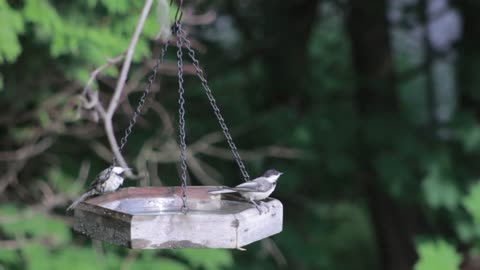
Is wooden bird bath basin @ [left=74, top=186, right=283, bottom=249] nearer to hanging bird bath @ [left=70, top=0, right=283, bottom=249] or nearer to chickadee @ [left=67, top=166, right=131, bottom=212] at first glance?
hanging bird bath @ [left=70, top=0, right=283, bottom=249]

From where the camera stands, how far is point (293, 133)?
6.62 m

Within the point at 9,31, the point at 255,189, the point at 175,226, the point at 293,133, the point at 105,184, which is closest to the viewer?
the point at 175,226

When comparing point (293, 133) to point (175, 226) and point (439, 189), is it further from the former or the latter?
point (175, 226)

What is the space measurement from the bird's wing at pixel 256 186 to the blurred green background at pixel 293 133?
225 centimetres

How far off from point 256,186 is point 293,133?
4.16 m

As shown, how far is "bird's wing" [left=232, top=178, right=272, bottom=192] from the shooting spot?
2.45 metres

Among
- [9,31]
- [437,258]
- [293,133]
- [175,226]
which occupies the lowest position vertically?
[437,258]

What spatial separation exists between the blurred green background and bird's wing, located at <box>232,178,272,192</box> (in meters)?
2.25

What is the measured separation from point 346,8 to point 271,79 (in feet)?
3.43

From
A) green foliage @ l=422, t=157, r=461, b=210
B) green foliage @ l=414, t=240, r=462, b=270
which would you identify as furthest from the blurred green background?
green foliage @ l=414, t=240, r=462, b=270

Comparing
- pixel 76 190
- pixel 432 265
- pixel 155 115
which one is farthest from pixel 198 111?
pixel 432 265

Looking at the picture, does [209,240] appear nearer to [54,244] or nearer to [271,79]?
[54,244]

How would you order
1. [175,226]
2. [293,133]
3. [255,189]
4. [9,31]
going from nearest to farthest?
1. [175,226]
2. [255,189]
3. [9,31]
4. [293,133]

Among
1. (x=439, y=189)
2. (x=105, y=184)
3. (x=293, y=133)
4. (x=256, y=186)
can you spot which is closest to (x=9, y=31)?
→ (x=105, y=184)
